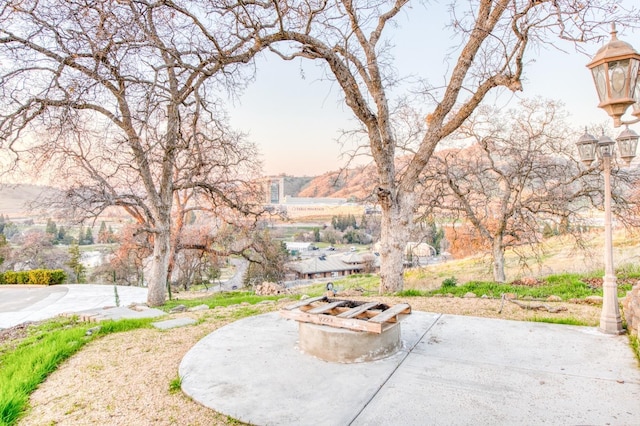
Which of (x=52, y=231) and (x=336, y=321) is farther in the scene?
(x=52, y=231)

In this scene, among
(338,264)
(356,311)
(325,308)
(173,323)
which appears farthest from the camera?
(338,264)

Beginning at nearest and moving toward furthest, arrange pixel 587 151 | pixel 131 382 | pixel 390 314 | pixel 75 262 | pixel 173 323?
pixel 131 382 → pixel 390 314 → pixel 587 151 → pixel 173 323 → pixel 75 262

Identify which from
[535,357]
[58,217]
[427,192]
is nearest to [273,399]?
[535,357]

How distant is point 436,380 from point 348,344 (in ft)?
3.05

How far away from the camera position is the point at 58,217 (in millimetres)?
10258

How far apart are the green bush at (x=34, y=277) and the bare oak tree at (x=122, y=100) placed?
10029 mm

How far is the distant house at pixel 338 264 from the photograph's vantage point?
116ft

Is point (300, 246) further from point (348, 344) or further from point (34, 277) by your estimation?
point (348, 344)

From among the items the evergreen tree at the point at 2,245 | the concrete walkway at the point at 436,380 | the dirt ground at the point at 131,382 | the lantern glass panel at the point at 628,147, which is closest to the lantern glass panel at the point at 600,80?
the lantern glass panel at the point at 628,147

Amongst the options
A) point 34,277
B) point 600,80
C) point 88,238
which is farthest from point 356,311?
point 88,238

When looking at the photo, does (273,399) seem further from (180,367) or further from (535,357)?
(535,357)

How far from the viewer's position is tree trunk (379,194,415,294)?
27.6 ft

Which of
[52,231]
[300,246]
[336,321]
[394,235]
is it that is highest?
[394,235]

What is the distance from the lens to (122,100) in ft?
29.2
